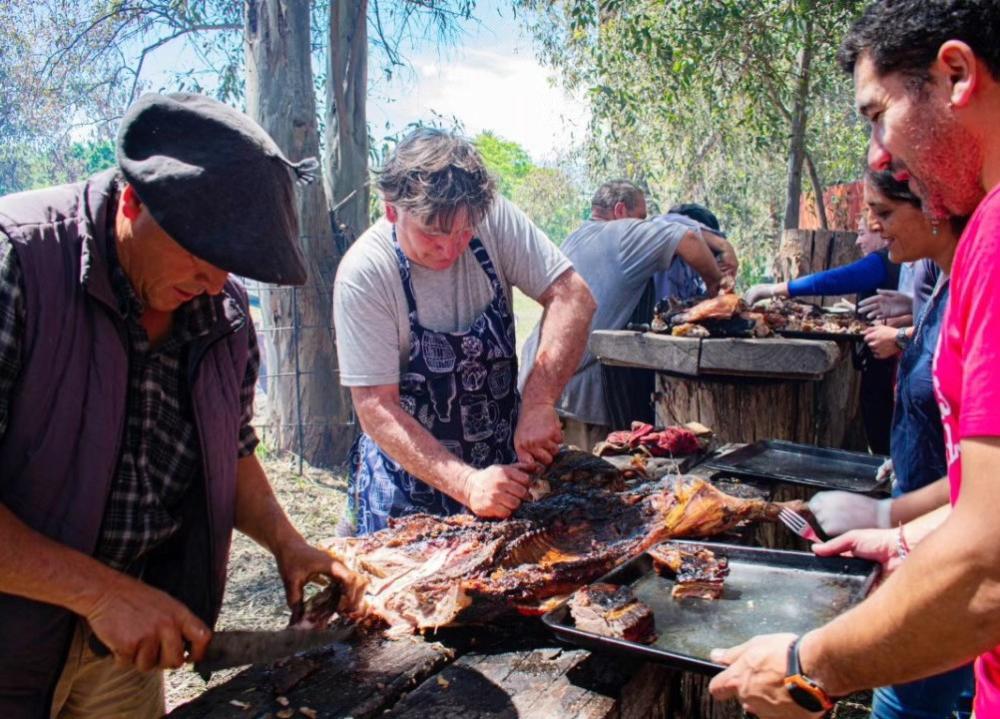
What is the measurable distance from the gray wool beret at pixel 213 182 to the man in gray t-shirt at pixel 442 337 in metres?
1.13

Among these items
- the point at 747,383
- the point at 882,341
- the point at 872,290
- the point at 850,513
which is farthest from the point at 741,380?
the point at 850,513

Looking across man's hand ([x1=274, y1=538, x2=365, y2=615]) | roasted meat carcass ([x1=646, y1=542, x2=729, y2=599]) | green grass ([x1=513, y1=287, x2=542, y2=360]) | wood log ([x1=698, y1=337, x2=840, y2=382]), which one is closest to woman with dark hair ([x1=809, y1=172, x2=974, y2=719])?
roasted meat carcass ([x1=646, y1=542, x2=729, y2=599])

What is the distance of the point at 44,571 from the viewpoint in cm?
188

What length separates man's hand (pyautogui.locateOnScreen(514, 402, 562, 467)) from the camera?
3297mm

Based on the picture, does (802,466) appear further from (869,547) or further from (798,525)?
(869,547)

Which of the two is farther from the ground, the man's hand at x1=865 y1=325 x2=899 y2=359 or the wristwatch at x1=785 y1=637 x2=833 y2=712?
the man's hand at x1=865 y1=325 x2=899 y2=359

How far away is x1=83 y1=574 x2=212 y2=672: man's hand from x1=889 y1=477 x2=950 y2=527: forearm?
7.18ft

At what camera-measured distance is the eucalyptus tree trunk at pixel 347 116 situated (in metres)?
7.60

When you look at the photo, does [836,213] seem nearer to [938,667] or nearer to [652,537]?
[652,537]

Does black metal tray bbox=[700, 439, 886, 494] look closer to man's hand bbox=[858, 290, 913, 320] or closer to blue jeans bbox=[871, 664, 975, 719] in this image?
blue jeans bbox=[871, 664, 975, 719]

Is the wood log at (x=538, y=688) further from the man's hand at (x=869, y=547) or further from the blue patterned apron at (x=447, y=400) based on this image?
the blue patterned apron at (x=447, y=400)

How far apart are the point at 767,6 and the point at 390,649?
960 cm

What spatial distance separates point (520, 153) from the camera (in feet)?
176

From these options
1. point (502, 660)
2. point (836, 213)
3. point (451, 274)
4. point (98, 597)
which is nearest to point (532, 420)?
point (451, 274)
